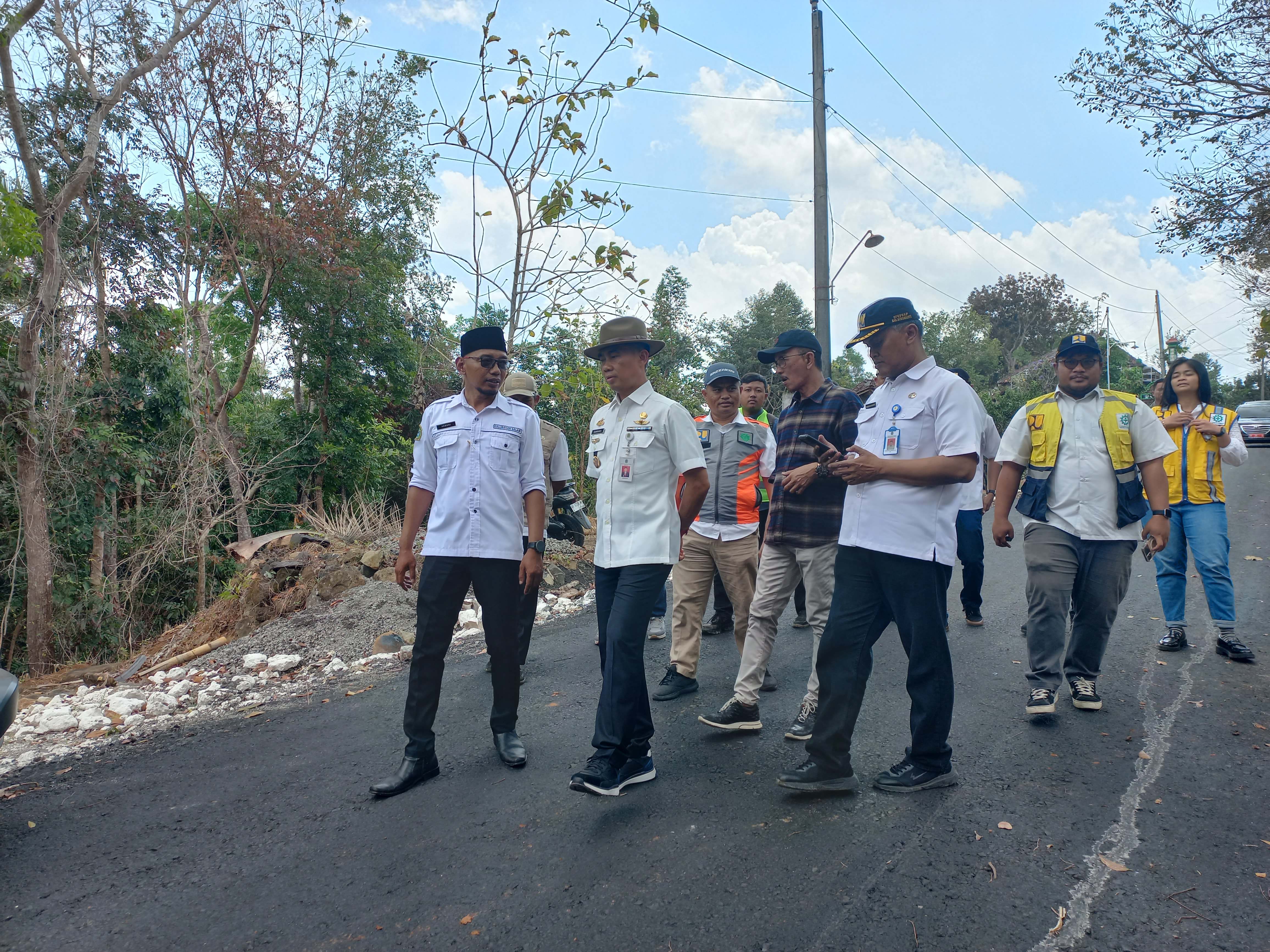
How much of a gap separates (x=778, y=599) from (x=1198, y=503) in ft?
10.7

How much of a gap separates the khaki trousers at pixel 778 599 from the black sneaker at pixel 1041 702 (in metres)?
1.11

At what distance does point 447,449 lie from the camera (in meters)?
4.00

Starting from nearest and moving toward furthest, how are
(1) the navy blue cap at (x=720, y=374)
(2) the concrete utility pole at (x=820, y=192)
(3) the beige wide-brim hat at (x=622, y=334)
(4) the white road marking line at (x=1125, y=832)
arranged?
(4) the white road marking line at (x=1125, y=832), (3) the beige wide-brim hat at (x=622, y=334), (1) the navy blue cap at (x=720, y=374), (2) the concrete utility pole at (x=820, y=192)

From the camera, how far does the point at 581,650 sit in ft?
20.2

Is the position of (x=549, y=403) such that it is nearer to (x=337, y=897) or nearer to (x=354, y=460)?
(x=354, y=460)

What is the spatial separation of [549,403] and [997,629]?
9.06 m

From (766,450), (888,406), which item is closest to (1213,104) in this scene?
(766,450)

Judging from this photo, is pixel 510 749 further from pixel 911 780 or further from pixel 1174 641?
pixel 1174 641

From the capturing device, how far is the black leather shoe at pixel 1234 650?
497cm

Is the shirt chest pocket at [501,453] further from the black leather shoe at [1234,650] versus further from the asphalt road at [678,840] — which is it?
the black leather shoe at [1234,650]

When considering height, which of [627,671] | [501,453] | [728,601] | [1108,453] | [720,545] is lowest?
[728,601]

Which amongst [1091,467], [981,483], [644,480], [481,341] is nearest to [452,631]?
[644,480]

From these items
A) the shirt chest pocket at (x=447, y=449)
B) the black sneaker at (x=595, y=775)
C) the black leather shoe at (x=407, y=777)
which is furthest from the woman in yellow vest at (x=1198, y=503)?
the black leather shoe at (x=407, y=777)

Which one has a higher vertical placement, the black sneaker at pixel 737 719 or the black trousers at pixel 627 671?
the black trousers at pixel 627 671
